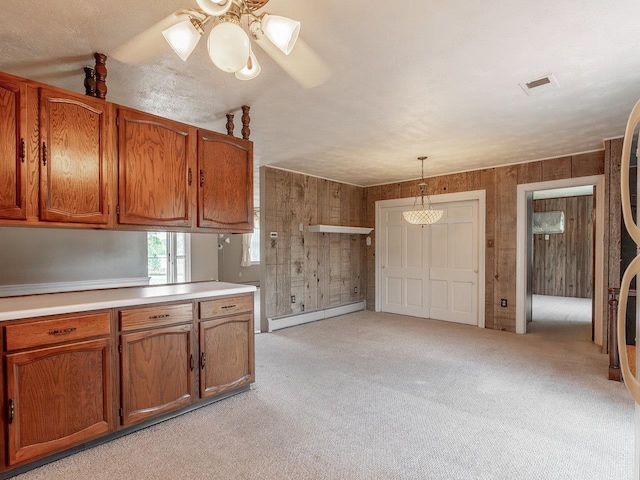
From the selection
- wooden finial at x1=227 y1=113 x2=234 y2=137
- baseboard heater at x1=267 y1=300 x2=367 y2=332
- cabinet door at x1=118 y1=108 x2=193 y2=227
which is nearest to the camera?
cabinet door at x1=118 y1=108 x2=193 y2=227

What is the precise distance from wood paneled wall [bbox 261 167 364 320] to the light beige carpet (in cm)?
148

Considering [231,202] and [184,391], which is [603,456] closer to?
[184,391]

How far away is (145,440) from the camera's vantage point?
2.21 m

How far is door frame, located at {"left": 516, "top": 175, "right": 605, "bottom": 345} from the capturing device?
415cm

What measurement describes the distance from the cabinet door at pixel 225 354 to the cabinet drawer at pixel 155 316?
7.2 inches

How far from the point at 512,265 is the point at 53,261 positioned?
21.6ft

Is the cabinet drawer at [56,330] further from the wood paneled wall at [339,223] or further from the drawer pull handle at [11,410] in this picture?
the wood paneled wall at [339,223]

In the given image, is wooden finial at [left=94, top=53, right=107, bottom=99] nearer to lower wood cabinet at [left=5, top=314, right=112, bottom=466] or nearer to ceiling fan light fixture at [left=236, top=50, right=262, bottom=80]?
ceiling fan light fixture at [left=236, top=50, right=262, bottom=80]

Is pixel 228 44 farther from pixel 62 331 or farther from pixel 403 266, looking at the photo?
pixel 403 266

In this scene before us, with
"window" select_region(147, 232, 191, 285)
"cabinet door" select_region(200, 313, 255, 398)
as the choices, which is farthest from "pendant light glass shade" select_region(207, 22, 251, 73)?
"window" select_region(147, 232, 191, 285)

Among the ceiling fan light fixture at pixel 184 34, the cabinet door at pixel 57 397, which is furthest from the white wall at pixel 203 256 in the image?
the ceiling fan light fixture at pixel 184 34

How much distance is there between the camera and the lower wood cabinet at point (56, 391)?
185 cm

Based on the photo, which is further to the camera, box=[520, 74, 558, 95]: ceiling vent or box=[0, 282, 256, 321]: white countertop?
box=[520, 74, 558, 95]: ceiling vent

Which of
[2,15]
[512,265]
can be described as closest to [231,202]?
[2,15]
